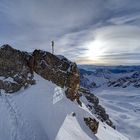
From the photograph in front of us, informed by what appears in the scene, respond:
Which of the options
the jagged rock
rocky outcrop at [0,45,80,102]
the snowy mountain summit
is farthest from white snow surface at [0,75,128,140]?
rocky outcrop at [0,45,80,102]

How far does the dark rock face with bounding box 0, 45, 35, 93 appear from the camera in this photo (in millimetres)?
35000

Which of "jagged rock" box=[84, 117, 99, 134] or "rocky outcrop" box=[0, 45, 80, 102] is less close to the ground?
"rocky outcrop" box=[0, 45, 80, 102]

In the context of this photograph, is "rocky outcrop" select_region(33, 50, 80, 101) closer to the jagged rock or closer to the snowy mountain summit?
the snowy mountain summit

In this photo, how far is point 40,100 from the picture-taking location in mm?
33250

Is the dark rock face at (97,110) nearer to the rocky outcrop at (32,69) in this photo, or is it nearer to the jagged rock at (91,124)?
the rocky outcrop at (32,69)

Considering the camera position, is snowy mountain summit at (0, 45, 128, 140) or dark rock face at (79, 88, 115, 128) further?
dark rock face at (79, 88, 115, 128)

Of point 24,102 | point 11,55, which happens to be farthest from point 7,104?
point 11,55

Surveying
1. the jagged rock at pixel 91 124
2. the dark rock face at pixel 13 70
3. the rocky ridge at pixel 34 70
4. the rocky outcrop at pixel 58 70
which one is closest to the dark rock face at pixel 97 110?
the rocky outcrop at pixel 58 70

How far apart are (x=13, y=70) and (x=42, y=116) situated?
31.0 feet

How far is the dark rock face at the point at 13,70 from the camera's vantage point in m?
35.0

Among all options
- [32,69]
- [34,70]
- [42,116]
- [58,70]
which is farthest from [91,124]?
[32,69]

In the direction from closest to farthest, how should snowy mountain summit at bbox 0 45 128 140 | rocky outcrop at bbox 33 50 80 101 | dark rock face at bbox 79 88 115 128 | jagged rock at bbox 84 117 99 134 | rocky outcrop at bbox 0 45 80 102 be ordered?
1. snowy mountain summit at bbox 0 45 128 140
2. jagged rock at bbox 84 117 99 134
3. rocky outcrop at bbox 0 45 80 102
4. rocky outcrop at bbox 33 50 80 101
5. dark rock face at bbox 79 88 115 128

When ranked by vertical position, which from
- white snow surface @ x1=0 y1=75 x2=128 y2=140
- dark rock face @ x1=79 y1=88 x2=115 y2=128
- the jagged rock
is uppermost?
white snow surface @ x1=0 y1=75 x2=128 y2=140

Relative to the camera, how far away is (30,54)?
39375 mm
